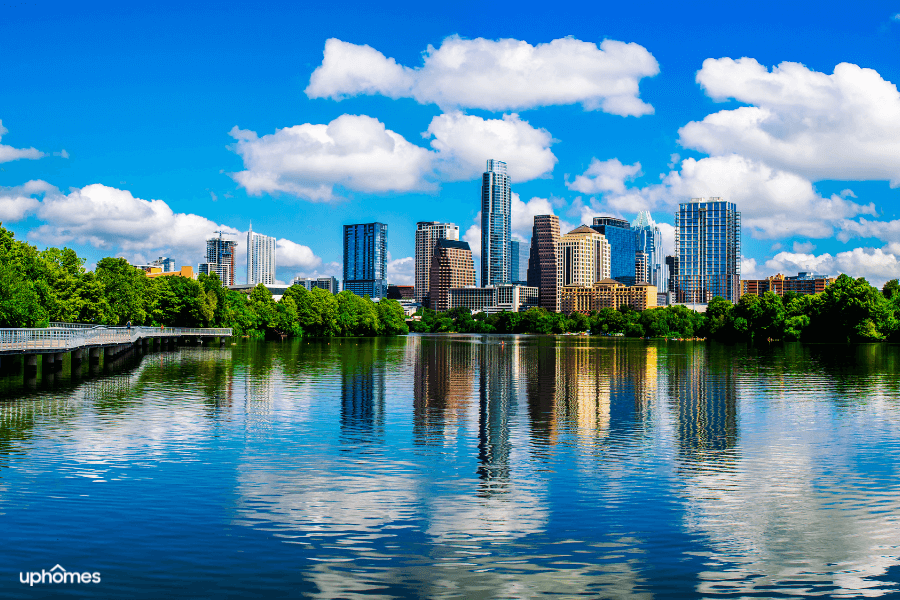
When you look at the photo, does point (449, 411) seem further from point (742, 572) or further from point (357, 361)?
point (357, 361)

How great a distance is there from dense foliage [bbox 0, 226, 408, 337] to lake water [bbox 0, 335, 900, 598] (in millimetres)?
31423

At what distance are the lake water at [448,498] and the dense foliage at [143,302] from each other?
31.4 meters

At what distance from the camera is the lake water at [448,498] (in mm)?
13461

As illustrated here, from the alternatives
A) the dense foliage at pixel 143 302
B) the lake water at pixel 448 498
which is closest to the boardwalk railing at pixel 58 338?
the dense foliage at pixel 143 302

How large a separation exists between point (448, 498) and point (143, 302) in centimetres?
10688

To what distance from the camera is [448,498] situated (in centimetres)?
1881

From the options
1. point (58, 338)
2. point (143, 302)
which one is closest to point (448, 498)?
point (58, 338)

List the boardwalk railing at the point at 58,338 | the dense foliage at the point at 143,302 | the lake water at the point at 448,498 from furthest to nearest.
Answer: the dense foliage at the point at 143,302 < the boardwalk railing at the point at 58,338 < the lake water at the point at 448,498

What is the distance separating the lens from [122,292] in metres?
102

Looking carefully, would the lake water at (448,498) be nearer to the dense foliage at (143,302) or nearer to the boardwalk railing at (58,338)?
the boardwalk railing at (58,338)

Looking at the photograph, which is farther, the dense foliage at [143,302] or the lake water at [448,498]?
the dense foliage at [143,302]

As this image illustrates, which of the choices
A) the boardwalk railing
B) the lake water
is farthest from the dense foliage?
the lake water

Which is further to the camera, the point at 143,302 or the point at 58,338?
the point at 143,302

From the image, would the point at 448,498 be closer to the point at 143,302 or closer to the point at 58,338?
the point at 58,338
